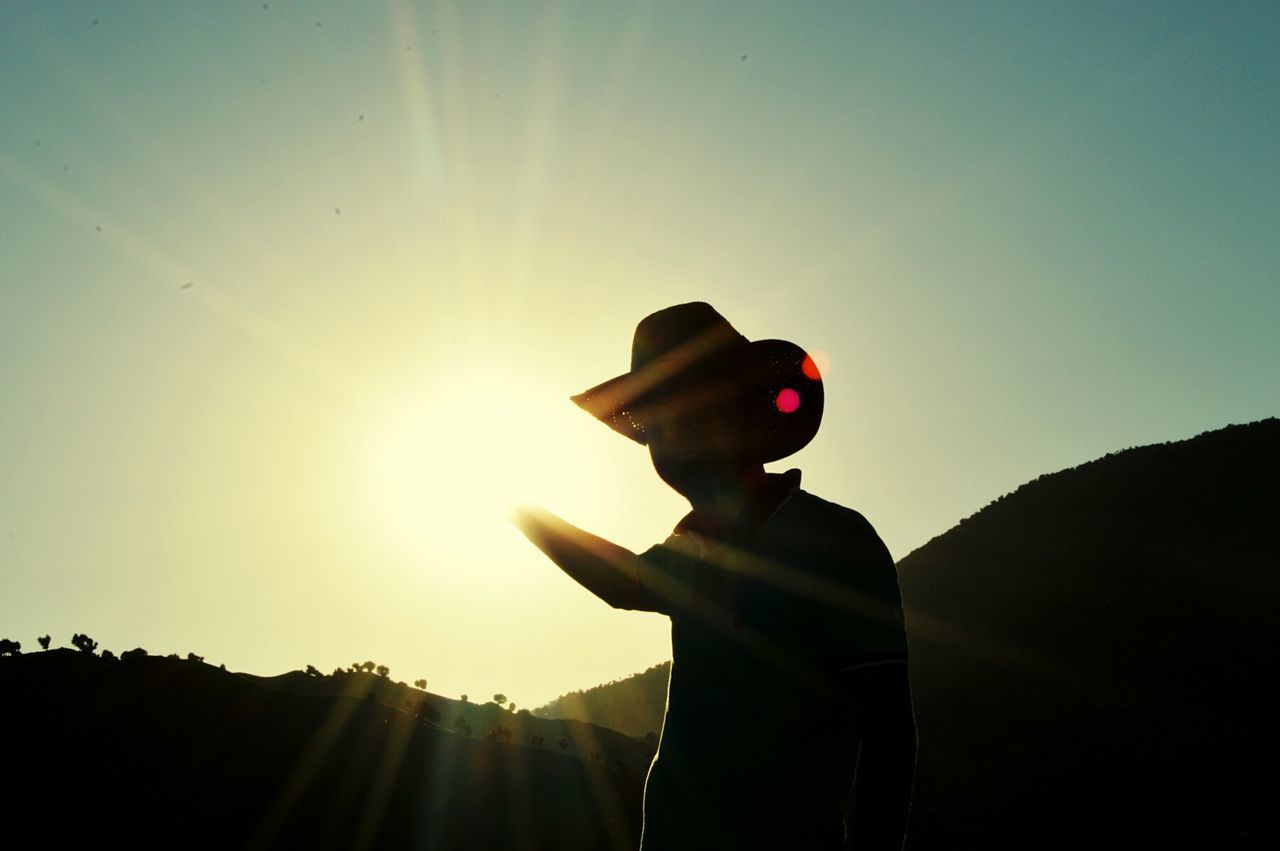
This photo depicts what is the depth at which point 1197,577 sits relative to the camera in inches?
1900

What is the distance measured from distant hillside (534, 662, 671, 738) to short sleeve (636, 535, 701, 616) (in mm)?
76449

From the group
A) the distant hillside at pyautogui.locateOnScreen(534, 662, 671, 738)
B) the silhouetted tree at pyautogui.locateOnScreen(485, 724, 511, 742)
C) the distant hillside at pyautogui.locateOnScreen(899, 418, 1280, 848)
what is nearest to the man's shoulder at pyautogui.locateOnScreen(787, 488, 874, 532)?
the distant hillside at pyautogui.locateOnScreen(899, 418, 1280, 848)

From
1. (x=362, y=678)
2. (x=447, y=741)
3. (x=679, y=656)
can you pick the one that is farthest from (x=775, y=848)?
(x=362, y=678)

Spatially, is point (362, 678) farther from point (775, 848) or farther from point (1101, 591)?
point (775, 848)

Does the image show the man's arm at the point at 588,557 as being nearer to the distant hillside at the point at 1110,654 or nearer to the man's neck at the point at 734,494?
the man's neck at the point at 734,494

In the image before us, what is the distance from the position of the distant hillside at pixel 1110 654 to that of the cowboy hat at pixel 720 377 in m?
30.3

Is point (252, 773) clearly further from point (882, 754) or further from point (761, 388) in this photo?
→ point (882, 754)

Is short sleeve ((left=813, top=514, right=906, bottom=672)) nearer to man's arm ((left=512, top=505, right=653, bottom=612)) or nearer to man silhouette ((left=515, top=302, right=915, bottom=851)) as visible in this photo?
man silhouette ((left=515, top=302, right=915, bottom=851))

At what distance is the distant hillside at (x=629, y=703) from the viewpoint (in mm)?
82550

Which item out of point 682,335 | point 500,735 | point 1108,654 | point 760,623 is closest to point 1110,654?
point 1108,654

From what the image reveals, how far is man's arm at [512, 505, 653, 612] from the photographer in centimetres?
278

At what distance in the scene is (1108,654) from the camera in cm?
4438

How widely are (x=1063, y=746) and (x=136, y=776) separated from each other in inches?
1354

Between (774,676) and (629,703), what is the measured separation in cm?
9411
